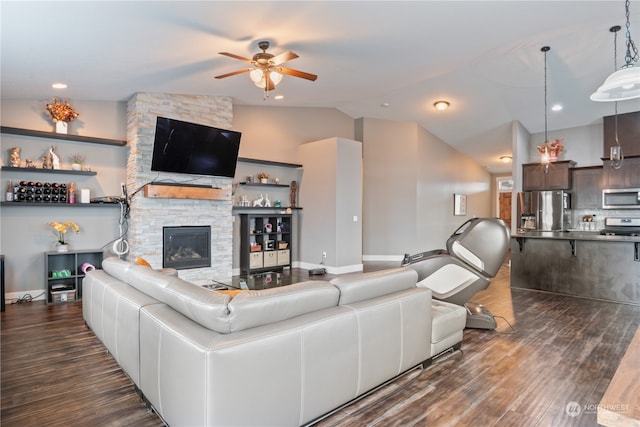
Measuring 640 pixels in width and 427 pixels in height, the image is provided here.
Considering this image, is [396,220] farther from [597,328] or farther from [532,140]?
[597,328]

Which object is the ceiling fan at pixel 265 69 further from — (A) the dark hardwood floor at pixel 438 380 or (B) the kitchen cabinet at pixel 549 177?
(B) the kitchen cabinet at pixel 549 177

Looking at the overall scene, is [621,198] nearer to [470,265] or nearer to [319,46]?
[470,265]

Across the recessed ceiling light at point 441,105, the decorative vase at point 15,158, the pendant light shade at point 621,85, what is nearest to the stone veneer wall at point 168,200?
the decorative vase at point 15,158

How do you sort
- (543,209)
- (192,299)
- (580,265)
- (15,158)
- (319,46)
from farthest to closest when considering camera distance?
(543,209) < (580,265) < (15,158) < (319,46) < (192,299)

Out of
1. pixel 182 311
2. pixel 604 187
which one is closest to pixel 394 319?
pixel 182 311

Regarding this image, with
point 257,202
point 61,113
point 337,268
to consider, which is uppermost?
point 61,113

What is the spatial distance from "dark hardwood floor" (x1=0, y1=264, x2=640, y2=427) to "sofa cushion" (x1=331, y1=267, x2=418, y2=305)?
65 cm

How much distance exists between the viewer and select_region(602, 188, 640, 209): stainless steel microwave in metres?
7.08

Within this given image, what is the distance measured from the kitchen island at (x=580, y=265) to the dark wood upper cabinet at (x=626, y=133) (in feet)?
10.5

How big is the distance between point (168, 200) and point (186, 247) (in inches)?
31.7

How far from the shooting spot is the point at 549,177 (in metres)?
7.80

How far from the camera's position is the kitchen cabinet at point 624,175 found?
7.04m

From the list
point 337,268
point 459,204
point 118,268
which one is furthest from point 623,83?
point 459,204

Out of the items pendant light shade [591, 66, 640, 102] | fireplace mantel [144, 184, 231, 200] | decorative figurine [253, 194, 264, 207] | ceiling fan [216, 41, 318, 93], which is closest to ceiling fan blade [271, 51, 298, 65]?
ceiling fan [216, 41, 318, 93]
